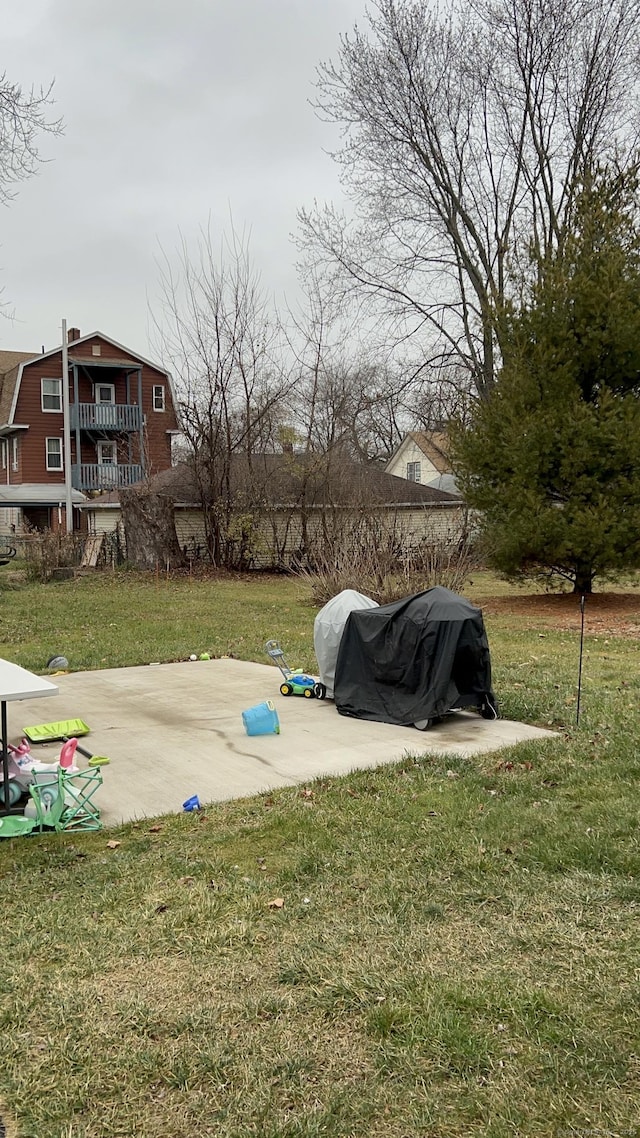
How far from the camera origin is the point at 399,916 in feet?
11.6

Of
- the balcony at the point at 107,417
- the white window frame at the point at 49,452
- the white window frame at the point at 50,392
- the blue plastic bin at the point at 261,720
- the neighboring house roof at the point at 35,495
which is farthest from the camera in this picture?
A: the white window frame at the point at 49,452

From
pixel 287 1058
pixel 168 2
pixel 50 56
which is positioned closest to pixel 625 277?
pixel 168 2

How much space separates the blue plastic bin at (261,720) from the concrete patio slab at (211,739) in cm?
6

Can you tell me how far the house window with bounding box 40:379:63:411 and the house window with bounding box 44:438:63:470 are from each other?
1.33 m

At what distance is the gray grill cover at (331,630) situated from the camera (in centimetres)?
735

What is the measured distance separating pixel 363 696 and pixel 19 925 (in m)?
3.85

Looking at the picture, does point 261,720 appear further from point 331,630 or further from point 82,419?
point 82,419

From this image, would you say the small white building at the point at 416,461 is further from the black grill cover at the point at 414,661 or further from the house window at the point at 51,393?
the black grill cover at the point at 414,661

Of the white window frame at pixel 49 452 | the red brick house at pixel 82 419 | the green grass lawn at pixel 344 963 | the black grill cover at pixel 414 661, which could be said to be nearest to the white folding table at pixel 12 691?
the green grass lawn at pixel 344 963

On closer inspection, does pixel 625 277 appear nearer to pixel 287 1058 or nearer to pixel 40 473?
pixel 287 1058

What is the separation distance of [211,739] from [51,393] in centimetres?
3341

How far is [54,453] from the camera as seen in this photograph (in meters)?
37.4

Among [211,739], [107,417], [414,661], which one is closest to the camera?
[211,739]

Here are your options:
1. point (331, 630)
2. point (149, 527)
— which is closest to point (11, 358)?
point (149, 527)
